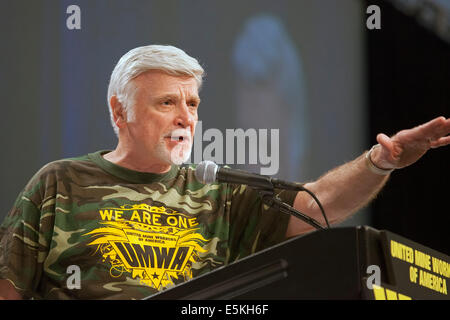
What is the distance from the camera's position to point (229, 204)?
93.7 inches

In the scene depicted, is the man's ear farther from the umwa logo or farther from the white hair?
the umwa logo

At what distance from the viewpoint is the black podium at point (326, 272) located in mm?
1275

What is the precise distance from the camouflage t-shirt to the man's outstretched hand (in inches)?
18.7

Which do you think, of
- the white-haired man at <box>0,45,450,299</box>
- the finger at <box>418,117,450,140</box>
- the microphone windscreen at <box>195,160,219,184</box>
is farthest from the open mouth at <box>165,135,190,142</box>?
the finger at <box>418,117,450,140</box>

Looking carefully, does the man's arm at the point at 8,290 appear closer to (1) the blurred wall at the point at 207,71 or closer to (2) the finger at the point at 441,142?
(1) the blurred wall at the point at 207,71

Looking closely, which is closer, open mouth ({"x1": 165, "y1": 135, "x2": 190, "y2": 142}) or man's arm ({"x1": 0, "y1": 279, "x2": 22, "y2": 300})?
man's arm ({"x1": 0, "y1": 279, "x2": 22, "y2": 300})

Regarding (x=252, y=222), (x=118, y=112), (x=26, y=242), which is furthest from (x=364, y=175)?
(x=26, y=242)

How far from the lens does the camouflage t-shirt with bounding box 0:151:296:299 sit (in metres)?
2.16

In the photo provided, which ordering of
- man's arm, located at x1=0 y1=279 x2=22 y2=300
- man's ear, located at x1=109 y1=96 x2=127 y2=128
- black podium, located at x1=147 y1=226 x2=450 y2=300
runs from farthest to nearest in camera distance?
1. man's ear, located at x1=109 y1=96 x2=127 y2=128
2. man's arm, located at x1=0 y1=279 x2=22 y2=300
3. black podium, located at x1=147 y1=226 x2=450 y2=300

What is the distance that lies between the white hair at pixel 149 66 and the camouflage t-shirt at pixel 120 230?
249mm

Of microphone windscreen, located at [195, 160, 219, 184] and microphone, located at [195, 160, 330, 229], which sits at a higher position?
microphone windscreen, located at [195, 160, 219, 184]
